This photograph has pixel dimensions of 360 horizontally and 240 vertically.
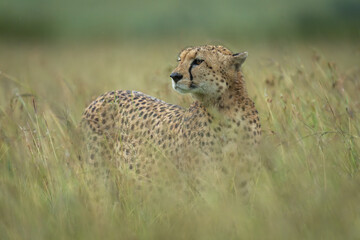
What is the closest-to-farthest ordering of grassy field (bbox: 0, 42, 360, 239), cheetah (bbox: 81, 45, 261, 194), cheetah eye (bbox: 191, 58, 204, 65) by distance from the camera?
grassy field (bbox: 0, 42, 360, 239) → cheetah (bbox: 81, 45, 261, 194) → cheetah eye (bbox: 191, 58, 204, 65)

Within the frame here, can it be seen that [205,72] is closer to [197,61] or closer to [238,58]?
[197,61]

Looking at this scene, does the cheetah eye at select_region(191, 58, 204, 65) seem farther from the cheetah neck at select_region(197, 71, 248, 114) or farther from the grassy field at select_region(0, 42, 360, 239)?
the grassy field at select_region(0, 42, 360, 239)

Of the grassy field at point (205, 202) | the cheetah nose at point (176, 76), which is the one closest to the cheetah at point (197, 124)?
the cheetah nose at point (176, 76)

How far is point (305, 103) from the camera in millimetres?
3822

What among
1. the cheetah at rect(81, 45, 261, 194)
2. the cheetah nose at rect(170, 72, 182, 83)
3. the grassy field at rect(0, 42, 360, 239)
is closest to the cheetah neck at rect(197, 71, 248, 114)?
the cheetah at rect(81, 45, 261, 194)

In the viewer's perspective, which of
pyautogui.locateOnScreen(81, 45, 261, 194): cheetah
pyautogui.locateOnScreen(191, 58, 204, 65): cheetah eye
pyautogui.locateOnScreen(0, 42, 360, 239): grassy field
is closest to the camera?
pyautogui.locateOnScreen(0, 42, 360, 239): grassy field

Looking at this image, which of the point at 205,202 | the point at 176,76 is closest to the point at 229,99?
the point at 176,76

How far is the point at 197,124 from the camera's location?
9.90 ft

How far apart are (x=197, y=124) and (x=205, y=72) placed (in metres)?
0.30

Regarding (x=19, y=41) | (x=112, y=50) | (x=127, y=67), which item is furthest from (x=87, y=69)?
(x=19, y=41)

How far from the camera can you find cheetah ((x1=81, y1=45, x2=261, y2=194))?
2.89 meters

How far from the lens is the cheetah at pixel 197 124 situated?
2.89 metres

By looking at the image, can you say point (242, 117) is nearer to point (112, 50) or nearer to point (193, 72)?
point (193, 72)

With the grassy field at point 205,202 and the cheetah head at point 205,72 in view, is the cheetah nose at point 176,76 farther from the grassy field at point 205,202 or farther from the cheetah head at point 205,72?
the grassy field at point 205,202
